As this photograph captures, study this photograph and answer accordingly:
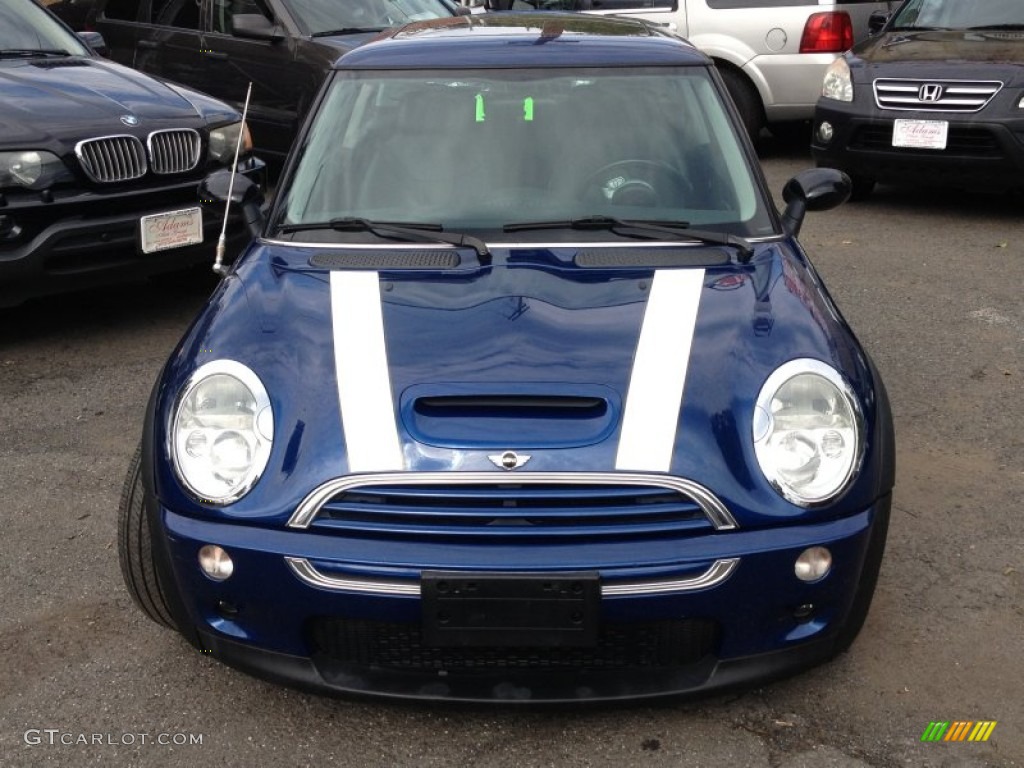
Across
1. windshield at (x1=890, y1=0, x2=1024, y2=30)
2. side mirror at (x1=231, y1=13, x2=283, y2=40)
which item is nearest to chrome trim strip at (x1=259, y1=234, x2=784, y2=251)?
side mirror at (x1=231, y1=13, x2=283, y2=40)

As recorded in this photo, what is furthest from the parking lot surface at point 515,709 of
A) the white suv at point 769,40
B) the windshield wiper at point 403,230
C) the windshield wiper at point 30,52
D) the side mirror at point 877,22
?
the white suv at point 769,40

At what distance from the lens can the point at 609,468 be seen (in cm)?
259

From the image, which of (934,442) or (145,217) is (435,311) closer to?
(934,442)

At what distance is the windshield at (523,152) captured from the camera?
361 centimetres

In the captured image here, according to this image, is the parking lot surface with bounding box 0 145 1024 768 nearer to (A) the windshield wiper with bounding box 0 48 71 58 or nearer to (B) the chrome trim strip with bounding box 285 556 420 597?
(B) the chrome trim strip with bounding box 285 556 420 597

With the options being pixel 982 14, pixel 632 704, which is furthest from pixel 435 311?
pixel 982 14

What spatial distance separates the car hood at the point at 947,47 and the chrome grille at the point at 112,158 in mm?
4889

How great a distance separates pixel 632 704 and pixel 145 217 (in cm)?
381

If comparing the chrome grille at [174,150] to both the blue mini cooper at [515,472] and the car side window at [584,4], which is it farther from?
the car side window at [584,4]

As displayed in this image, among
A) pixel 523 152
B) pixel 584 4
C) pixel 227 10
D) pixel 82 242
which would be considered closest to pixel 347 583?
pixel 523 152

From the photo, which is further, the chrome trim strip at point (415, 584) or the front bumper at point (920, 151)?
the front bumper at point (920, 151)

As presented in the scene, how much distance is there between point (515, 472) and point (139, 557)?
1.02 meters

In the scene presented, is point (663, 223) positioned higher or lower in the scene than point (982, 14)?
higher

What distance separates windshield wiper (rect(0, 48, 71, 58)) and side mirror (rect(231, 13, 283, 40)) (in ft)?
5.81
